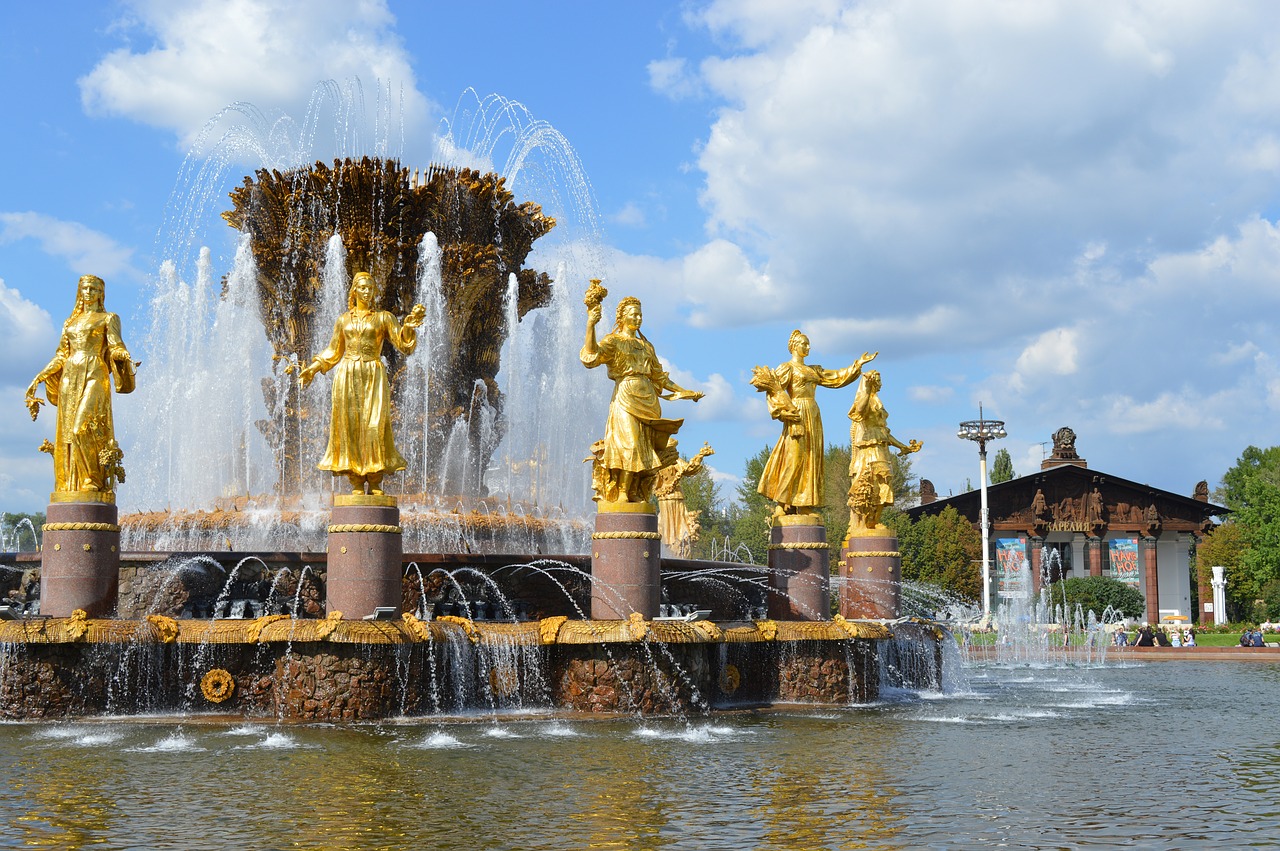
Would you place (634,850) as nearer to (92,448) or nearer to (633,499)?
(633,499)

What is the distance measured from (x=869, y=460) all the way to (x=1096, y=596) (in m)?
46.3

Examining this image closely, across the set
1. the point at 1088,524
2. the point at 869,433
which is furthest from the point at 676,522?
the point at 1088,524

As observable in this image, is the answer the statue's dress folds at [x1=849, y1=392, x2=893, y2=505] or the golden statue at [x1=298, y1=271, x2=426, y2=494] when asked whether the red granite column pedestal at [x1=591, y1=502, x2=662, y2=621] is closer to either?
the golden statue at [x1=298, y1=271, x2=426, y2=494]

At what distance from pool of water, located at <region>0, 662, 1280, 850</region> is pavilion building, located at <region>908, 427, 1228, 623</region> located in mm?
67974

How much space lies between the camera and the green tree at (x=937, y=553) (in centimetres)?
6319

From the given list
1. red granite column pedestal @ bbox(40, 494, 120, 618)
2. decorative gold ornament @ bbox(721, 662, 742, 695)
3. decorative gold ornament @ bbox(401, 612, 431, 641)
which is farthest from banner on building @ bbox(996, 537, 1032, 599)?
red granite column pedestal @ bbox(40, 494, 120, 618)

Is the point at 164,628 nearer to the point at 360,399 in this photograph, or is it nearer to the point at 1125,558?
the point at 360,399

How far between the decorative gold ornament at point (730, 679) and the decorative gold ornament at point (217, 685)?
6.05 m

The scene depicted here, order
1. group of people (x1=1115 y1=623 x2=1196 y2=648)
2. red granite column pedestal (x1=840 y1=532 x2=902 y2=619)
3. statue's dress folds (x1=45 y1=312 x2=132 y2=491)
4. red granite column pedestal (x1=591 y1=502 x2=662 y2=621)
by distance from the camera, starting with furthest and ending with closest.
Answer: group of people (x1=1115 y1=623 x2=1196 y2=648)
red granite column pedestal (x1=840 y1=532 x2=902 y2=619)
red granite column pedestal (x1=591 y1=502 x2=662 y2=621)
statue's dress folds (x1=45 y1=312 x2=132 y2=491)

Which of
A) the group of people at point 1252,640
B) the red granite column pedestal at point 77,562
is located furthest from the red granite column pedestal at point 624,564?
the group of people at point 1252,640

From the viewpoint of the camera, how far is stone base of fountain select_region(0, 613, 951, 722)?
47.5ft

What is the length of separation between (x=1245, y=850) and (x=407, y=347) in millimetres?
11373

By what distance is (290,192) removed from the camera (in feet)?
72.4

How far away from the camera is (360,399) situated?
16.2 metres
